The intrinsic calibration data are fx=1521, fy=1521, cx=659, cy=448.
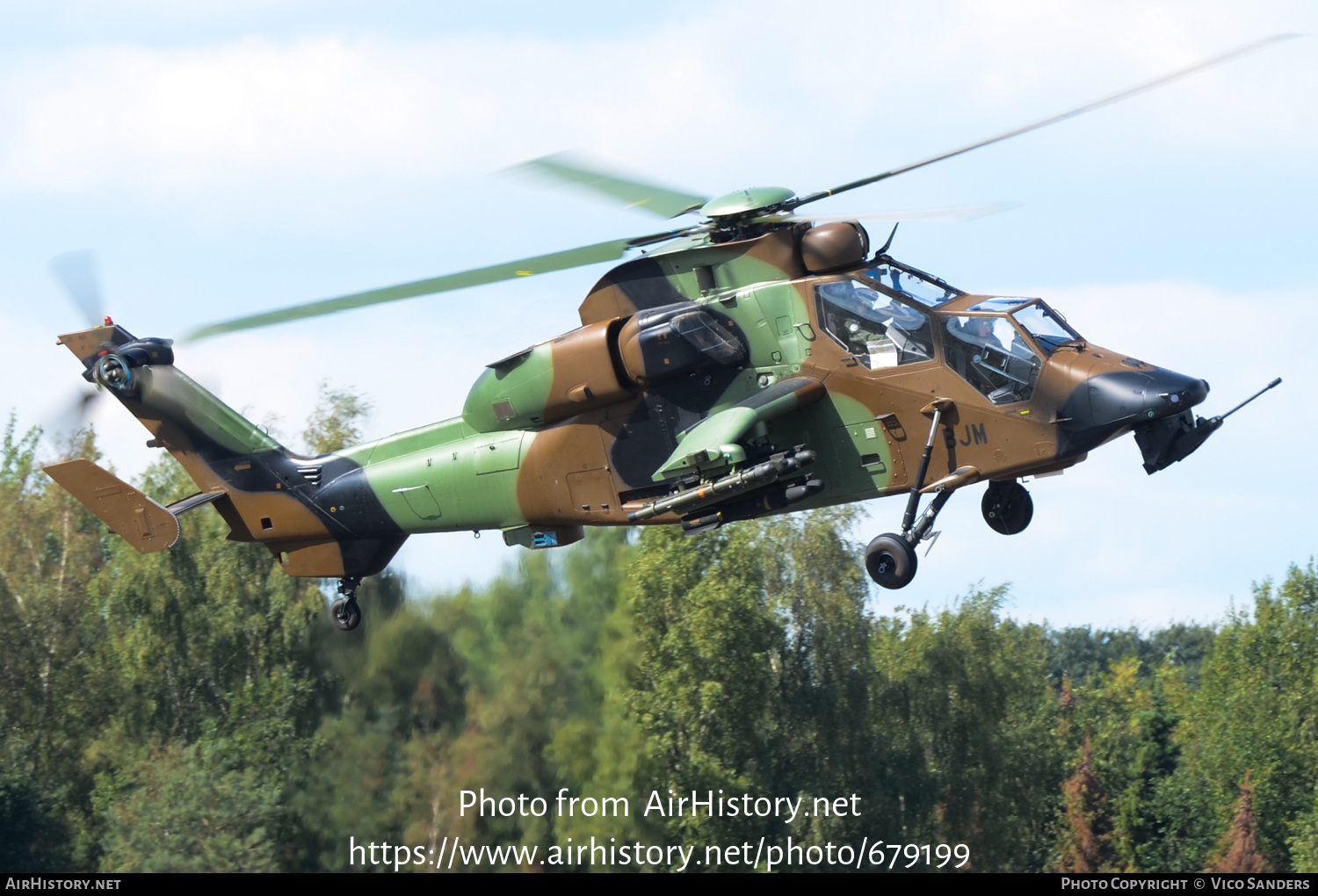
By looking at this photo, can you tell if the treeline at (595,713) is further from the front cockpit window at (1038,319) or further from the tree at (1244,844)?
the front cockpit window at (1038,319)

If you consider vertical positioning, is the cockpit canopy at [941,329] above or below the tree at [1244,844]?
above

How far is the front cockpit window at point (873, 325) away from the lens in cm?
1350

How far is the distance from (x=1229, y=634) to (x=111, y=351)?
34.1 m

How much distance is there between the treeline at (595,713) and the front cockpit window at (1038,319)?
36.3 feet

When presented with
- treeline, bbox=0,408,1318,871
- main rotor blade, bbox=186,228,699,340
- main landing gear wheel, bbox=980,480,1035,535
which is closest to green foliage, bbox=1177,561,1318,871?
treeline, bbox=0,408,1318,871

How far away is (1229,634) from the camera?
4250cm

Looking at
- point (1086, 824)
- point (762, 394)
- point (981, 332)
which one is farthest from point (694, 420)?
point (1086, 824)

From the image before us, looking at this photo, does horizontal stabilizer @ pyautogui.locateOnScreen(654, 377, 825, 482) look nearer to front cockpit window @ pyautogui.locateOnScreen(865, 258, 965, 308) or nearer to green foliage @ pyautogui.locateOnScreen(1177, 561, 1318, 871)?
front cockpit window @ pyautogui.locateOnScreen(865, 258, 965, 308)

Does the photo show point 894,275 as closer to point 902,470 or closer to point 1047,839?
point 902,470

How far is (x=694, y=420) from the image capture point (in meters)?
14.4

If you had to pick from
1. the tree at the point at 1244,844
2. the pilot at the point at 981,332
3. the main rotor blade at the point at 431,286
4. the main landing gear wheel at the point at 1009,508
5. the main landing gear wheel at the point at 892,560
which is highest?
the main rotor blade at the point at 431,286

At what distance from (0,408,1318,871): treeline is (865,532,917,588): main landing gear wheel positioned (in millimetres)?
10074

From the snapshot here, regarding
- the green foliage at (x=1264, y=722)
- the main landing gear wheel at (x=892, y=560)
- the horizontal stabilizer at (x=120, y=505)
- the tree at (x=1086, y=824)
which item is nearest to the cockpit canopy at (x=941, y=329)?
the main landing gear wheel at (x=892, y=560)

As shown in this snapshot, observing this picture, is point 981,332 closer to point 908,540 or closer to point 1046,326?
point 1046,326
